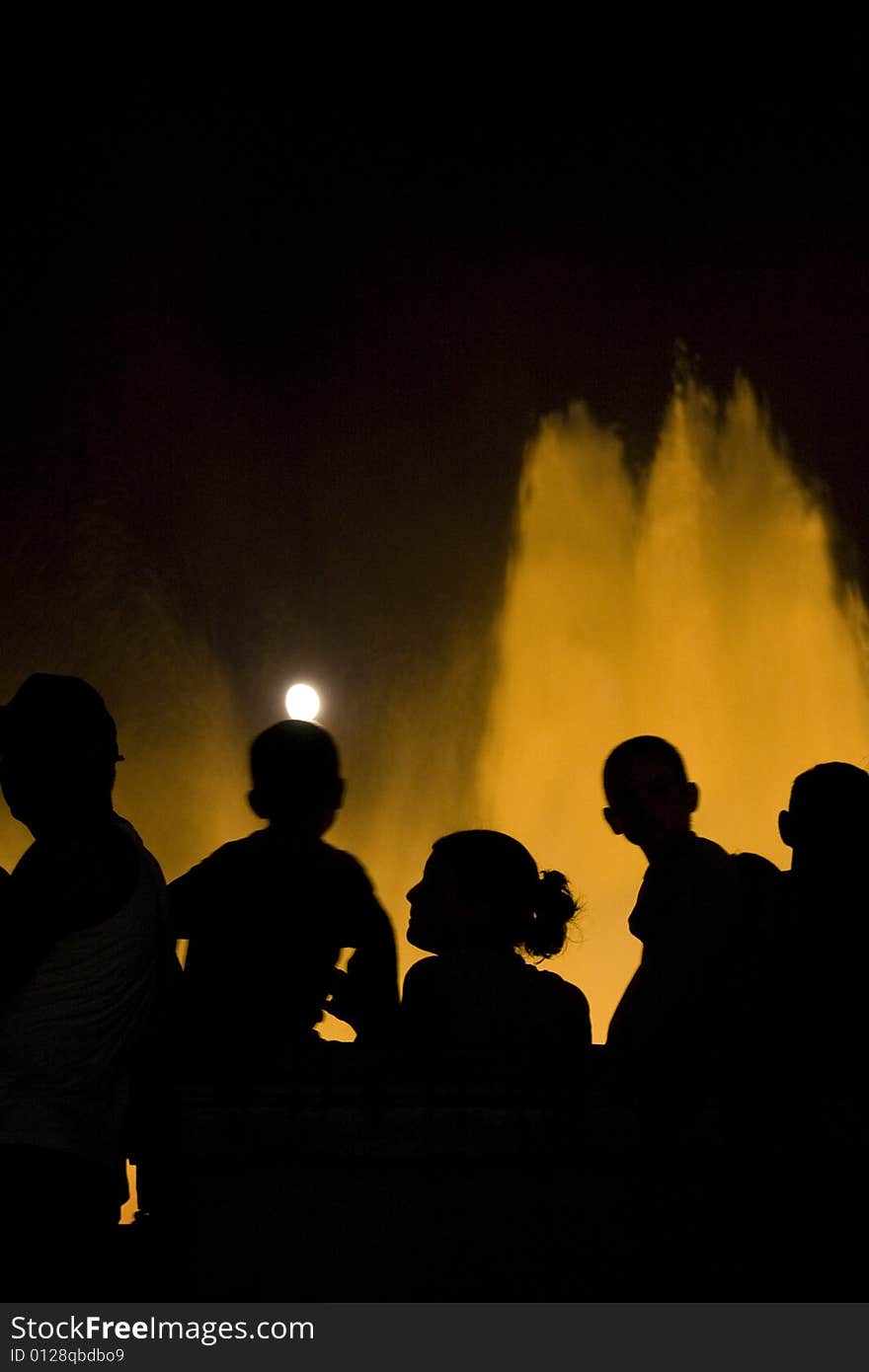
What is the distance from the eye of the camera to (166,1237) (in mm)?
2682

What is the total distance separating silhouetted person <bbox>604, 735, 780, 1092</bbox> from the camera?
119 inches

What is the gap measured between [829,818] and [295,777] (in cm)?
130

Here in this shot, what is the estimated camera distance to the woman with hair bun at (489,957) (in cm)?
323

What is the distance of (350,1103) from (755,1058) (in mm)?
800

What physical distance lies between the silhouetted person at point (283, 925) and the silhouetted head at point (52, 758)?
68 centimetres

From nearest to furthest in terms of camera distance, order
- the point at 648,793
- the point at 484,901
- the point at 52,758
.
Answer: the point at 52,758, the point at 484,901, the point at 648,793

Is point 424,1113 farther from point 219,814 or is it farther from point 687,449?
point 687,449

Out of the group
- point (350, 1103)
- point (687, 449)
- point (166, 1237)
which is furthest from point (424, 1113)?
point (687, 449)

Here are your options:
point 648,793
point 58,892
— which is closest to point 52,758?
point 58,892

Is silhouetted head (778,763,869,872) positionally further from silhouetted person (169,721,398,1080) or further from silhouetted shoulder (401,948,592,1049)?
silhouetted person (169,721,398,1080)

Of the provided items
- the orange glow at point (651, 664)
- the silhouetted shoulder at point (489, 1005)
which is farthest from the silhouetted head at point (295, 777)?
the orange glow at point (651, 664)

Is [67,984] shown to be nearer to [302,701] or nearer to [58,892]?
[58,892]

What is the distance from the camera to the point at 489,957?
10.9ft

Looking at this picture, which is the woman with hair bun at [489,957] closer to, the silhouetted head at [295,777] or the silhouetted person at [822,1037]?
the silhouetted head at [295,777]
